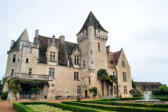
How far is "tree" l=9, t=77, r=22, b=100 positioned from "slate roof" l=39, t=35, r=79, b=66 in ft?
19.5

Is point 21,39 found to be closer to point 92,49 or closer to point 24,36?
point 24,36

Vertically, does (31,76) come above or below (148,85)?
above

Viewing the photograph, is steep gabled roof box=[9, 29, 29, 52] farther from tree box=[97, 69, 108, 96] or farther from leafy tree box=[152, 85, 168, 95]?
leafy tree box=[152, 85, 168, 95]

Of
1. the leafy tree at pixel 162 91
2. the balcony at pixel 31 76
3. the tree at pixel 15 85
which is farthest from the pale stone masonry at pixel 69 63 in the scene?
the leafy tree at pixel 162 91

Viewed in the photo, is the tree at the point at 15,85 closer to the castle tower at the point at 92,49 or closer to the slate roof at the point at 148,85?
the castle tower at the point at 92,49

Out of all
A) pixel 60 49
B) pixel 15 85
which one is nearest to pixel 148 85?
pixel 60 49

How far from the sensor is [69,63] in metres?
30.9

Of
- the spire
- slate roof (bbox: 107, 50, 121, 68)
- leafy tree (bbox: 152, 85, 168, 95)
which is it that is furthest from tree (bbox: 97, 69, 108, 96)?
the spire

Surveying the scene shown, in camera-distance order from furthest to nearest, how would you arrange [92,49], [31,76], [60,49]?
1. [60,49]
2. [92,49]
3. [31,76]

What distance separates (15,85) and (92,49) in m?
16.8

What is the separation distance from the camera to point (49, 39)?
32.2 metres

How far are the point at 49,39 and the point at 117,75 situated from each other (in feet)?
59.9

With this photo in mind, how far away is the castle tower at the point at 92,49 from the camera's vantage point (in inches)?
1190

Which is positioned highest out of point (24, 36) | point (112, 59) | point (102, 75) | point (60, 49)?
point (24, 36)
